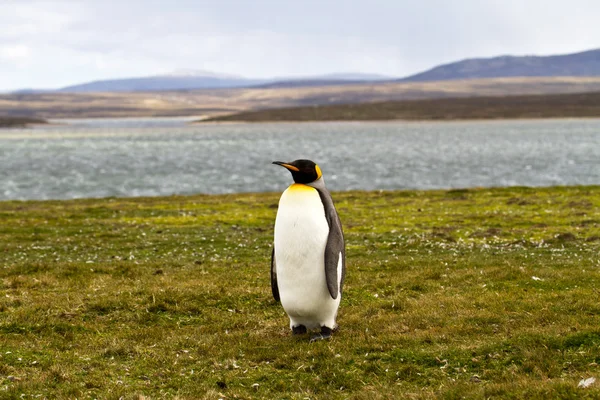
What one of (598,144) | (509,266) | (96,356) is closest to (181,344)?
(96,356)

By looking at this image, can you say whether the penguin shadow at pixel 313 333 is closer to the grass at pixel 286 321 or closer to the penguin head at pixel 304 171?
the grass at pixel 286 321

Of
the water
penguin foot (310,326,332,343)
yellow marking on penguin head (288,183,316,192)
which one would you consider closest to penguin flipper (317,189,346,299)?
yellow marking on penguin head (288,183,316,192)

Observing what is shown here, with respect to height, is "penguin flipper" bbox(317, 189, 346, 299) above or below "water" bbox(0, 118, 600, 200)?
above

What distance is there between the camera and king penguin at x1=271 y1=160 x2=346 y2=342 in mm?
10305

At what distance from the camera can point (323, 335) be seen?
1050 cm

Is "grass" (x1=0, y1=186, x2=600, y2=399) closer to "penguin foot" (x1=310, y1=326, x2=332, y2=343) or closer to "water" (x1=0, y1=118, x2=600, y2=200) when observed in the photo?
"penguin foot" (x1=310, y1=326, x2=332, y2=343)

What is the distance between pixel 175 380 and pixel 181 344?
1.52m

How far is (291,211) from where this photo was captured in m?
10.3

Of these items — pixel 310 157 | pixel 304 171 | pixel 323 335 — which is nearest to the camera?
pixel 304 171

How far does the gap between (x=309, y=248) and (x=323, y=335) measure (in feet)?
4.56

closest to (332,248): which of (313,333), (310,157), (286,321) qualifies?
(313,333)

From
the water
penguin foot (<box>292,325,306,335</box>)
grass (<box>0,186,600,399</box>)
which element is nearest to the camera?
grass (<box>0,186,600,399</box>)

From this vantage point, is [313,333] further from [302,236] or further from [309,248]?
[302,236]

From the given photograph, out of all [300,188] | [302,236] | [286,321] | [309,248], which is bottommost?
[286,321]
